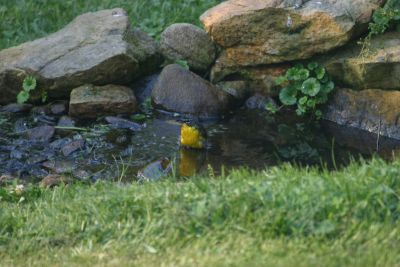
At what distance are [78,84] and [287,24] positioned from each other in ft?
6.89

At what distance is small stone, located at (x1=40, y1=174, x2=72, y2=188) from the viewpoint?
650 centimetres

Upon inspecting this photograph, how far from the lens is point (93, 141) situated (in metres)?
7.99

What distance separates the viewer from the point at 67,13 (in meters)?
10.8

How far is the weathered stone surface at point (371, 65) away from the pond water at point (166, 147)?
480 mm

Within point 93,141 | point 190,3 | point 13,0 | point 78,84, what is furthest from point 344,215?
point 13,0

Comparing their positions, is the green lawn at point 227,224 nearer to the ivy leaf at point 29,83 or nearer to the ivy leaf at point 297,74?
the ivy leaf at point 297,74

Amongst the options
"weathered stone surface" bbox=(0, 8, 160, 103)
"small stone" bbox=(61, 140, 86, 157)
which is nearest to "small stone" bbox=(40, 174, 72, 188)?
"small stone" bbox=(61, 140, 86, 157)

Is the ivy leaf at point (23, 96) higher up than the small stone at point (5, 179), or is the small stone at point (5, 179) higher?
the small stone at point (5, 179)

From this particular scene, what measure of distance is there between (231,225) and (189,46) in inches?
190

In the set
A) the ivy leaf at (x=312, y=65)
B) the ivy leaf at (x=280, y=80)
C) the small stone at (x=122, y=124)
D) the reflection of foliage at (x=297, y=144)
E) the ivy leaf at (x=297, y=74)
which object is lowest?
the small stone at (x=122, y=124)

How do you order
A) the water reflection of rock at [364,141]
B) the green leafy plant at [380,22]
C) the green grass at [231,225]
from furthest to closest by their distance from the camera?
1. the green leafy plant at [380,22]
2. the water reflection of rock at [364,141]
3. the green grass at [231,225]

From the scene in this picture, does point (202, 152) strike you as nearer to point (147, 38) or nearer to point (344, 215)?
point (147, 38)

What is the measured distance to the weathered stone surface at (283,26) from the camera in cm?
798

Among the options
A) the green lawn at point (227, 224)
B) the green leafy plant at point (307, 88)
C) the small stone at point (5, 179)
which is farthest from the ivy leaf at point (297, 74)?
the green lawn at point (227, 224)
